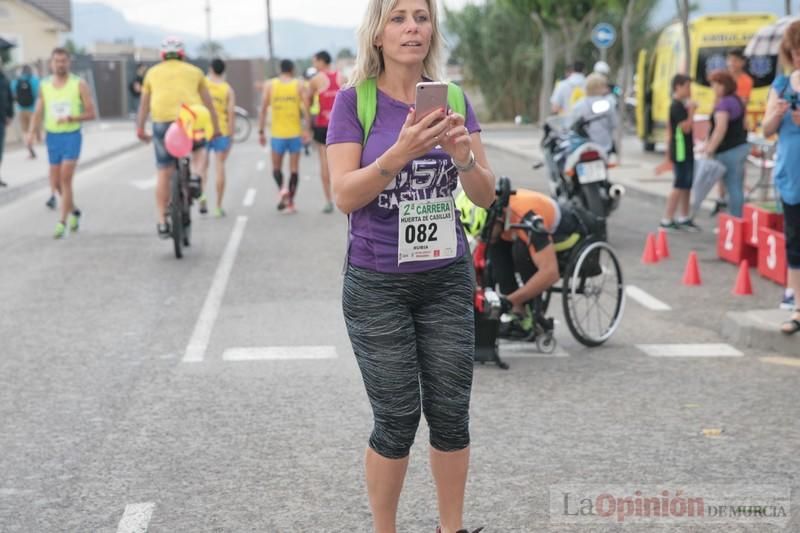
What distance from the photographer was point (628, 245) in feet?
42.6

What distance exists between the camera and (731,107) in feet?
43.7

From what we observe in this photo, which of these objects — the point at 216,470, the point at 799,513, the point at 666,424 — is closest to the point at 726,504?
the point at 799,513

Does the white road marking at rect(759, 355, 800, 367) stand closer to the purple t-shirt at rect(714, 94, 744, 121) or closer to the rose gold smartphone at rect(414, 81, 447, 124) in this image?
the rose gold smartphone at rect(414, 81, 447, 124)

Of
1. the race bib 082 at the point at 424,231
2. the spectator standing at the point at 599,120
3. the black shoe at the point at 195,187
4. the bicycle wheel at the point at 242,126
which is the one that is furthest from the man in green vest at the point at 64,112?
the bicycle wheel at the point at 242,126

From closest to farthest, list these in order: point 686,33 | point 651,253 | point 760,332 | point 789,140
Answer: point 789,140 < point 760,332 < point 651,253 < point 686,33

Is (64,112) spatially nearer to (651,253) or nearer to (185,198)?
(185,198)

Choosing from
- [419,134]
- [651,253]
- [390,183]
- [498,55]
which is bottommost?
[651,253]

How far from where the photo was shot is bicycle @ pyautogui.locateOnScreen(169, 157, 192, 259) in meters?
11.7

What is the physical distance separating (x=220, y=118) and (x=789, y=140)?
29.7ft

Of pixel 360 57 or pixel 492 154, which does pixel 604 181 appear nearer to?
pixel 360 57

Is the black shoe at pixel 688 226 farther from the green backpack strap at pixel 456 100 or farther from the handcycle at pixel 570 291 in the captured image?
the green backpack strap at pixel 456 100

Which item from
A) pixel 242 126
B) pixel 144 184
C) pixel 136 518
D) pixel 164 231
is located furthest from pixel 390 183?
pixel 242 126

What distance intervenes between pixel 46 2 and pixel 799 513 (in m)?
65.0

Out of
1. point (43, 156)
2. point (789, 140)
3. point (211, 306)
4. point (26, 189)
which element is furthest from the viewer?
point (43, 156)
